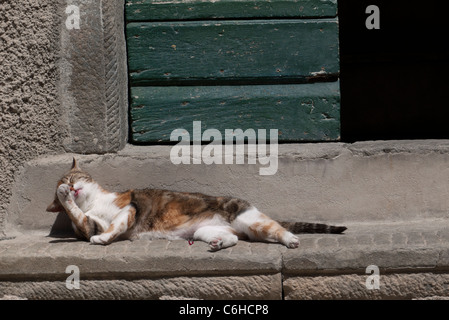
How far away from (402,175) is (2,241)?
2349 mm

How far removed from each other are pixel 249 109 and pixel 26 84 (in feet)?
4.37

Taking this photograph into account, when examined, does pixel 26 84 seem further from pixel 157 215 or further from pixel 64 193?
pixel 157 215

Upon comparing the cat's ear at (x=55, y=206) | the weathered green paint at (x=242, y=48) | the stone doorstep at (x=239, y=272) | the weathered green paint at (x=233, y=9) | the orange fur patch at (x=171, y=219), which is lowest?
the stone doorstep at (x=239, y=272)

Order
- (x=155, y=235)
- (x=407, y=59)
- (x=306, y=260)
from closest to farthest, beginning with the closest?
(x=306, y=260) < (x=155, y=235) < (x=407, y=59)

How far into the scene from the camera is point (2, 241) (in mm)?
3463

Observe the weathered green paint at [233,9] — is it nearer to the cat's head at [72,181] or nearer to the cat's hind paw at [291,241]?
the cat's head at [72,181]

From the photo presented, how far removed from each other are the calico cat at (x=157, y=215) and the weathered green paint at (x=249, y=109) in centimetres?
48

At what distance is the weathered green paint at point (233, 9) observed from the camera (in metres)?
3.65

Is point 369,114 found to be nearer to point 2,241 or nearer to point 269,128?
point 269,128

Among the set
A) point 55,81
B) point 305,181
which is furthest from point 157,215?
point 55,81

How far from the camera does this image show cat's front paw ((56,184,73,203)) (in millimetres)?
3293

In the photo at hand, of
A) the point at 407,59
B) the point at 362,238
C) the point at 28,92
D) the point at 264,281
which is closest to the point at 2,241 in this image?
the point at 28,92

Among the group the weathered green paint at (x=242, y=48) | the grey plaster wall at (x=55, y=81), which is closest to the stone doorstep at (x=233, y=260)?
the grey plaster wall at (x=55, y=81)

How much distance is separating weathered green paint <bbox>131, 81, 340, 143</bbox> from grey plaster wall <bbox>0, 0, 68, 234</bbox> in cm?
52
